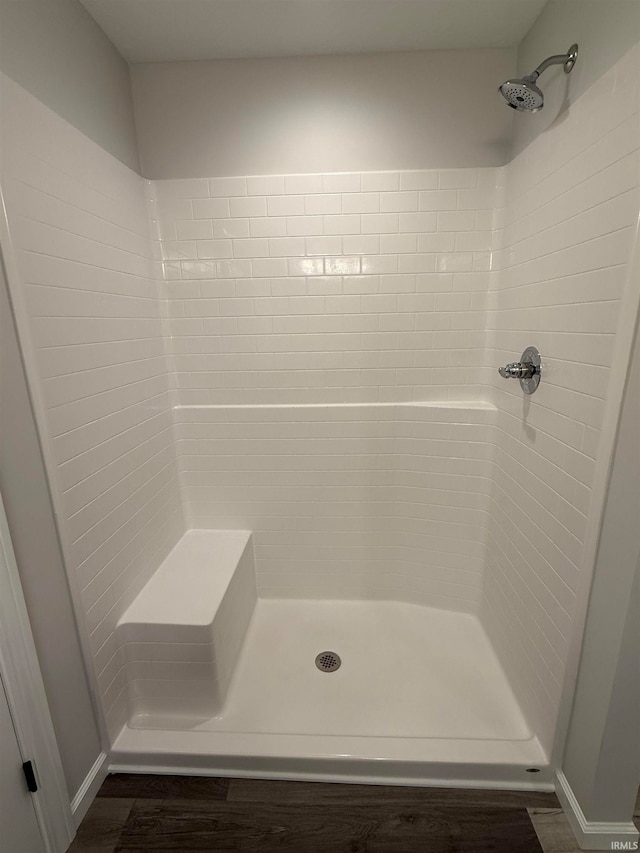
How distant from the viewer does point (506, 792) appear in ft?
3.93

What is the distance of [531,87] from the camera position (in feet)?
3.58

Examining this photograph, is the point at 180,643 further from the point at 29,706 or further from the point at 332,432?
the point at 332,432

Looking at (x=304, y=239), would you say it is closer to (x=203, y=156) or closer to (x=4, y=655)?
(x=203, y=156)

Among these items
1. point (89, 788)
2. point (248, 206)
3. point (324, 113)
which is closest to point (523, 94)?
point (324, 113)

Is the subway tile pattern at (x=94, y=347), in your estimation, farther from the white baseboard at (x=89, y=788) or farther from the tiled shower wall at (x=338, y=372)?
the tiled shower wall at (x=338, y=372)

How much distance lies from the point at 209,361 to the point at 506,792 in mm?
1955

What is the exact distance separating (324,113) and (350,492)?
1.63 metres

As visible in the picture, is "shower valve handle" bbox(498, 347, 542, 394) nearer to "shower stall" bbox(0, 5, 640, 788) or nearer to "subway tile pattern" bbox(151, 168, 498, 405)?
"shower stall" bbox(0, 5, 640, 788)

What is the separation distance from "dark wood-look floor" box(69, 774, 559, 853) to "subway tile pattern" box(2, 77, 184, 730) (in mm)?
269

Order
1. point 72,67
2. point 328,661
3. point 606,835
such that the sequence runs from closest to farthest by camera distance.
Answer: point 606,835
point 72,67
point 328,661

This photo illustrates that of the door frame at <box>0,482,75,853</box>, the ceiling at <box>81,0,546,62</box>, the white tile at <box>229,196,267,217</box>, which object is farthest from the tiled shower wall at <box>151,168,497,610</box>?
the door frame at <box>0,482,75,853</box>

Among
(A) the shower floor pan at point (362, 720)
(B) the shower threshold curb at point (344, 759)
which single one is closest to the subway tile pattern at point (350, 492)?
(A) the shower floor pan at point (362, 720)

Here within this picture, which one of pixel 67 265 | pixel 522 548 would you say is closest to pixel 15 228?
pixel 67 265

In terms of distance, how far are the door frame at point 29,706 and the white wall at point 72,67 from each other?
1140 mm
